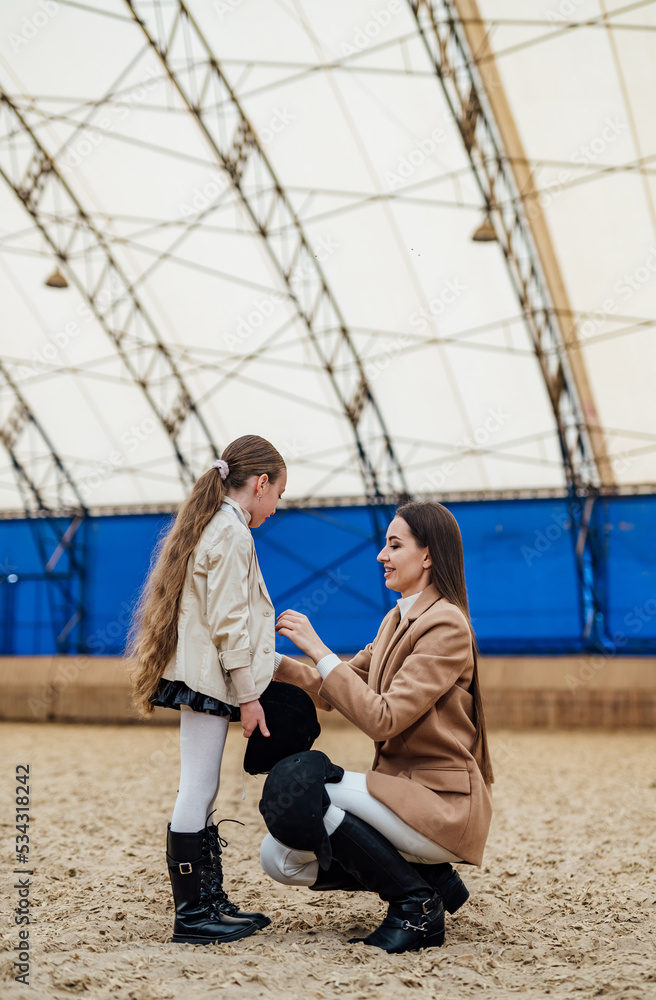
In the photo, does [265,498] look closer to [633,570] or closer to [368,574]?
[633,570]

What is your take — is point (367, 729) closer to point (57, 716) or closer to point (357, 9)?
point (357, 9)

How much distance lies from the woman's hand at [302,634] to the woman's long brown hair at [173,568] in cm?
33

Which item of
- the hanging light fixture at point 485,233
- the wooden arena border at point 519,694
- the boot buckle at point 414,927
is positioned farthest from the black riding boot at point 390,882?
the hanging light fixture at point 485,233

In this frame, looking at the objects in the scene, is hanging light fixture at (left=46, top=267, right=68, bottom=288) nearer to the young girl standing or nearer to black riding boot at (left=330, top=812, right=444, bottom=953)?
the young girl standing

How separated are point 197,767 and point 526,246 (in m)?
8.12

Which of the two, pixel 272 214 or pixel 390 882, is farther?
pixel 272 214

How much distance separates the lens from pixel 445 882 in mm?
2738

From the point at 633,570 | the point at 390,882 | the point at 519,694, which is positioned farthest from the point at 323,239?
the point at 390,882

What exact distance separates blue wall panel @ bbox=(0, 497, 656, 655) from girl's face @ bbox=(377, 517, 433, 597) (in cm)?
792

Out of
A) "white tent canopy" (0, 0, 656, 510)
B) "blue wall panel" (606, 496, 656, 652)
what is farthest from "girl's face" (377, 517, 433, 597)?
"blue wall panel" (606, 496, 656, 652)

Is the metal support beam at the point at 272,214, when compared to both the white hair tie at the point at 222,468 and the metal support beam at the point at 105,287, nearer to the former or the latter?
the metal support beam at the point at 105,287

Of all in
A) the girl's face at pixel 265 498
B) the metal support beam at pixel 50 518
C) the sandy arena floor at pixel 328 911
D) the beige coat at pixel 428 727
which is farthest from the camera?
the metal support beam at pixel 50 518

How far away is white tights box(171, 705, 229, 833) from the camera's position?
2637 millimetres

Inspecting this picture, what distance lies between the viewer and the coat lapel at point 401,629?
2770 millimetres
